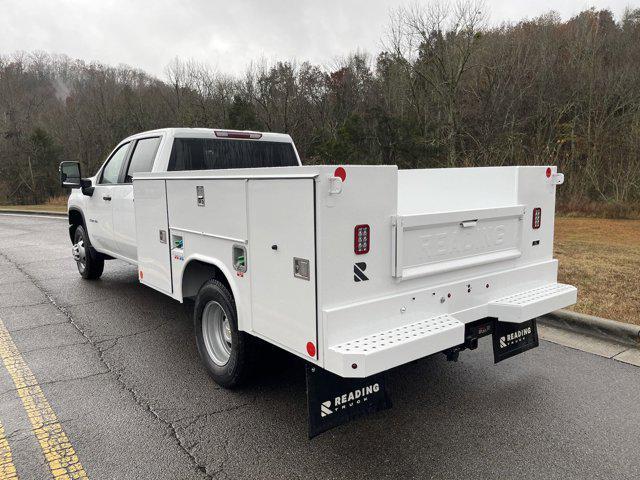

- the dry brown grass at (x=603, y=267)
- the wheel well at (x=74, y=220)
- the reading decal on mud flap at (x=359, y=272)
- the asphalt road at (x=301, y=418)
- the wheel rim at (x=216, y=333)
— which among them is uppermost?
the reading decal on mud flap at (x=359, y=272)

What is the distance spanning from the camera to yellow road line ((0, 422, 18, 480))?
3.00 m

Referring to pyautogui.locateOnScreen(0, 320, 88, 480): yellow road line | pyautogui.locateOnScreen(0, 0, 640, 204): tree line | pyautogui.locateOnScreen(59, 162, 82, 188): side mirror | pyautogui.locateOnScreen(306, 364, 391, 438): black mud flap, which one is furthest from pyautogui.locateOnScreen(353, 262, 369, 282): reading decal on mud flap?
pyautogui.locateOnScreen(0, 0, 640, 204): tree line

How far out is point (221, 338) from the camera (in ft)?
13.9

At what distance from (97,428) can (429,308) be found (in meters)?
2.48

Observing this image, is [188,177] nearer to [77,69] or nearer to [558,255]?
[558,255]

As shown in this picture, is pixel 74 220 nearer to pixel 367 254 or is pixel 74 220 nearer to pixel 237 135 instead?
pixel 237 135

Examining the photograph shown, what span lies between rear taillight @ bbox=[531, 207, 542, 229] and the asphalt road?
1.32 m

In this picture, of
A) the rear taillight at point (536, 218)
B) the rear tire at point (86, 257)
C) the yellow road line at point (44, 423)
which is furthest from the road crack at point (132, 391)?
the rear taillight at point (536, 218)

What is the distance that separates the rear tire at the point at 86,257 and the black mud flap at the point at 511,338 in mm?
6221

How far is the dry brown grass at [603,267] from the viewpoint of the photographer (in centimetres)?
573

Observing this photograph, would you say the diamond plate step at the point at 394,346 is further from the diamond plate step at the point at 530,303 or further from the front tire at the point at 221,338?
the front tire at the point at 221,338

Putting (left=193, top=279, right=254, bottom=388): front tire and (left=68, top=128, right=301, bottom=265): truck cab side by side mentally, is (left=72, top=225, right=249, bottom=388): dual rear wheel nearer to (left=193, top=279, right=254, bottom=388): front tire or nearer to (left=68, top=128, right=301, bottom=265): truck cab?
(left=193, top=279, right=254, bottom=388): front tire

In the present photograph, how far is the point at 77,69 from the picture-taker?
46.1 m

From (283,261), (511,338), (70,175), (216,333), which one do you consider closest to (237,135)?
(216,333)
